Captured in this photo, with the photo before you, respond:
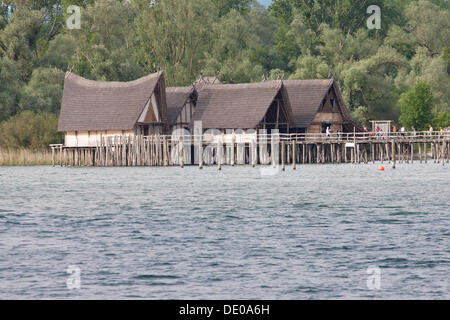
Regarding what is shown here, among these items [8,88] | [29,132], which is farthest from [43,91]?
[29,132]

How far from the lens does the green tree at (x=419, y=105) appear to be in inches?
3034

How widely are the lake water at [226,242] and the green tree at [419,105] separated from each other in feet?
107

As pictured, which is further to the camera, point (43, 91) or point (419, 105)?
point (43, 91)

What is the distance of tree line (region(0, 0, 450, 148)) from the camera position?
7744 cm

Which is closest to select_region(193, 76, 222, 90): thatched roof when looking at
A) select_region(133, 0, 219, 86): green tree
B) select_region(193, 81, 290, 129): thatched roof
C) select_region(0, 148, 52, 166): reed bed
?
select_region(193, 81, 290, 129): thatched roof

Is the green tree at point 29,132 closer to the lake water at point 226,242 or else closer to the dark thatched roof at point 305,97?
the dark thatched roof at point 305,97

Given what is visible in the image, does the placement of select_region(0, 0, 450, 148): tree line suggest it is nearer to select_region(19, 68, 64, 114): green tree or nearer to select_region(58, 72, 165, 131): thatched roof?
select_region(19, 68, 64, 114): green tree

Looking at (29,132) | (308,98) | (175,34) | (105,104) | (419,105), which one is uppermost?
(175,34)

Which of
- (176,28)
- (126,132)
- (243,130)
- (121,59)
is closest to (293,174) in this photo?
(243,130)

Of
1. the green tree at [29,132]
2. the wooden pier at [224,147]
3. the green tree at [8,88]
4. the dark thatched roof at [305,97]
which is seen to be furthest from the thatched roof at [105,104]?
the dark thatched roof at [305,97]

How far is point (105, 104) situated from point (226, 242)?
47465 mm

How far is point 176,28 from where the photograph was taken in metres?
90.6

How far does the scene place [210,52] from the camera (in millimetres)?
92000

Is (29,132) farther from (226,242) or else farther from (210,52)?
(226,242)
